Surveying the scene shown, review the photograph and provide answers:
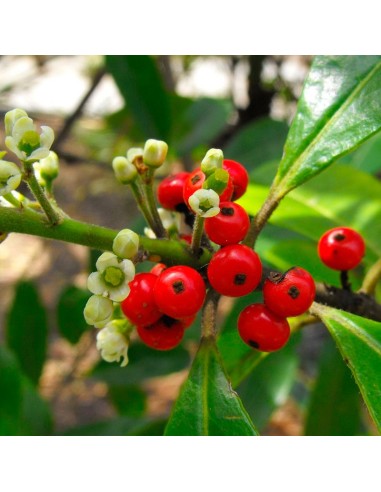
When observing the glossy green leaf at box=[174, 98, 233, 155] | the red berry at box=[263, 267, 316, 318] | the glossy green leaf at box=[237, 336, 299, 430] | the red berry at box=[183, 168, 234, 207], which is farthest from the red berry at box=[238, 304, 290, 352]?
the glossy green leaf at box=[174, 98, 233, 155]

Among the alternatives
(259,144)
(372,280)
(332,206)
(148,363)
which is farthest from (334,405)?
(259,144)

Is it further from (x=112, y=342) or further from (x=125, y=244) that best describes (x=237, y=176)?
(x=112, y=342)

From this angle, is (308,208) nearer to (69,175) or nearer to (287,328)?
(287,328)

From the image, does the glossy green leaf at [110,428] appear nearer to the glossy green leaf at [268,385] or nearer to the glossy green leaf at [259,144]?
the glossy green leaf at [268,385]

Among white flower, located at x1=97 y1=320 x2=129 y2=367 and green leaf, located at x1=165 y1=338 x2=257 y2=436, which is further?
white flower, located at x1=97 y1=320 x2=129 y2=367

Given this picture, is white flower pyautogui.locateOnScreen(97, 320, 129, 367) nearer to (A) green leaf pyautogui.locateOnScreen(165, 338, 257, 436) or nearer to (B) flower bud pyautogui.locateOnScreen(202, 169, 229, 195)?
(A) green leaf pyautogui.locateOnScreen(165, 338, 257, 436)

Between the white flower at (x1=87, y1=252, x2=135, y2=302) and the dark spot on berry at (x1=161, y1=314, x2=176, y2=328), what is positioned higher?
the white flower at (x1=87, y1=252, x2=135, y2=302)
